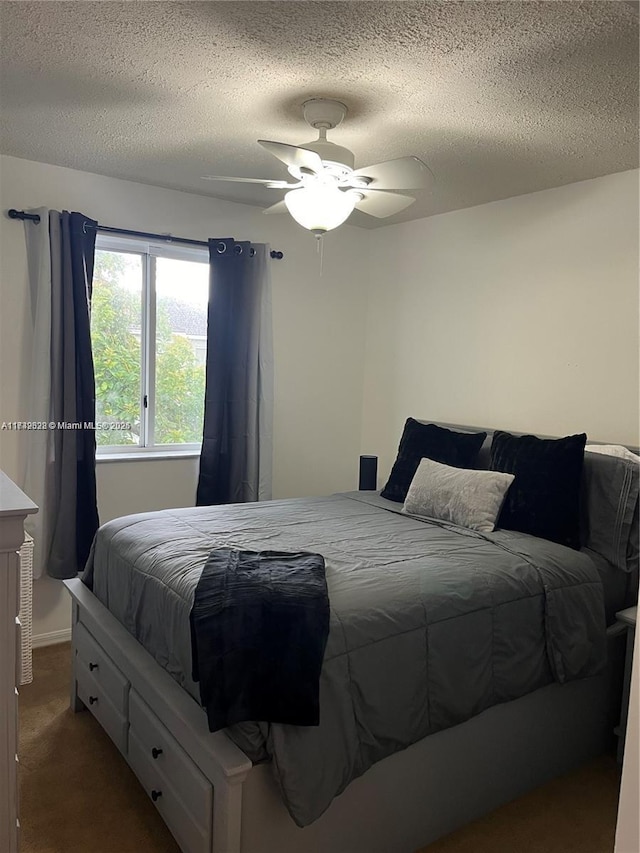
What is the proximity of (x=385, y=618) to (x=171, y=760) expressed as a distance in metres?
0.77

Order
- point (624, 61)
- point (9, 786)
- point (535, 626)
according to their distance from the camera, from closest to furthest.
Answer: point (9, 786), point (624, 61), point (535, 626)

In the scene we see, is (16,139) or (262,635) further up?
(16,139)

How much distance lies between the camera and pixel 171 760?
1901 mm

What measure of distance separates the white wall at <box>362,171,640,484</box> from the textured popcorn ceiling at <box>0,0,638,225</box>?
10.9 inches

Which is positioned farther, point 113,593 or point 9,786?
point 113,593

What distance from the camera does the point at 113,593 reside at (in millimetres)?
2449

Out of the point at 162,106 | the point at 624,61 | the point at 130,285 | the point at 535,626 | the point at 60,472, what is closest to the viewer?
the point at 624,61

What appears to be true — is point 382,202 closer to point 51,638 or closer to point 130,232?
point 130,232

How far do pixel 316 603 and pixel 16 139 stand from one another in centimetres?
248

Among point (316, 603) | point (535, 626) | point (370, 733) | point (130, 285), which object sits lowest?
point (370, 733)

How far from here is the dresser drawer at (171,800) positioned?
1742mm

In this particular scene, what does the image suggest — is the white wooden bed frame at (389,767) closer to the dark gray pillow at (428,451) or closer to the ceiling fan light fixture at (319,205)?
the dark gray pillow at (428,451)

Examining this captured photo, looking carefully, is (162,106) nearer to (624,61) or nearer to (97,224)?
(97,224)

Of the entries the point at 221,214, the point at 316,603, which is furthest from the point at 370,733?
the point at 221,214
